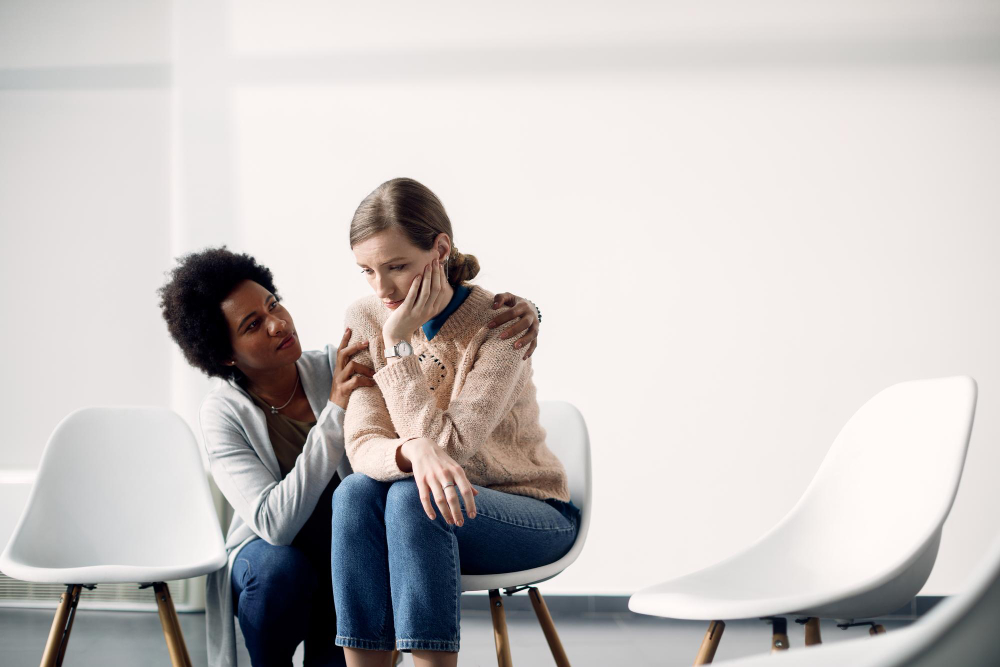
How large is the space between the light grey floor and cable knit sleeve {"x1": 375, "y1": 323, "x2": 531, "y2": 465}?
0.99 metres

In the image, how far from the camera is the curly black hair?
153 centimetres

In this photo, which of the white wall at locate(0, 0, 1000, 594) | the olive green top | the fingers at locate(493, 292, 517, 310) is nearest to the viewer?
the fingers at locate(493, 292, 517, 310)

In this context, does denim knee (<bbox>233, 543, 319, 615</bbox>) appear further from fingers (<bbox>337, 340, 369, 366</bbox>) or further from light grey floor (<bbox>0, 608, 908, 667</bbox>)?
light grey floor (<bbox>0, 608, 908, 667</bbox>)

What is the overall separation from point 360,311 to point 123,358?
5.51 ft

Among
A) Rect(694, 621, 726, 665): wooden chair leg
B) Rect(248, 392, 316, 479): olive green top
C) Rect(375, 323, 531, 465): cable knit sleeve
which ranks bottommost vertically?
Rect(694, 621, 726, 665): wooden chair leg

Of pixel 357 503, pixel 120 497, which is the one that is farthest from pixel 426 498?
pixel 120 497

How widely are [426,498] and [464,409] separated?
0.19m

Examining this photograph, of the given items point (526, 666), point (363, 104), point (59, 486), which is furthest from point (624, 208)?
point (59, 486)

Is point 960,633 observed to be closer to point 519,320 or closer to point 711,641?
point 711,641

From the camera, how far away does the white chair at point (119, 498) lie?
62.4 inches

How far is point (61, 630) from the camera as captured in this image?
4.44ft

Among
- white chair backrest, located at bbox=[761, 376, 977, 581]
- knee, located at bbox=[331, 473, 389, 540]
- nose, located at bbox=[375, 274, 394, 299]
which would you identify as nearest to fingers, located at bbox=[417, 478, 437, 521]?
knee, located at bbox=[331, 473, 389, 540]

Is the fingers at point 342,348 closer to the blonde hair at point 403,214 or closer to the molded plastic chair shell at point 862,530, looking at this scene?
the blonde hair at point 403,214

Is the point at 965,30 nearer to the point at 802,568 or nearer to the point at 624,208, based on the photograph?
the point at 624,208
